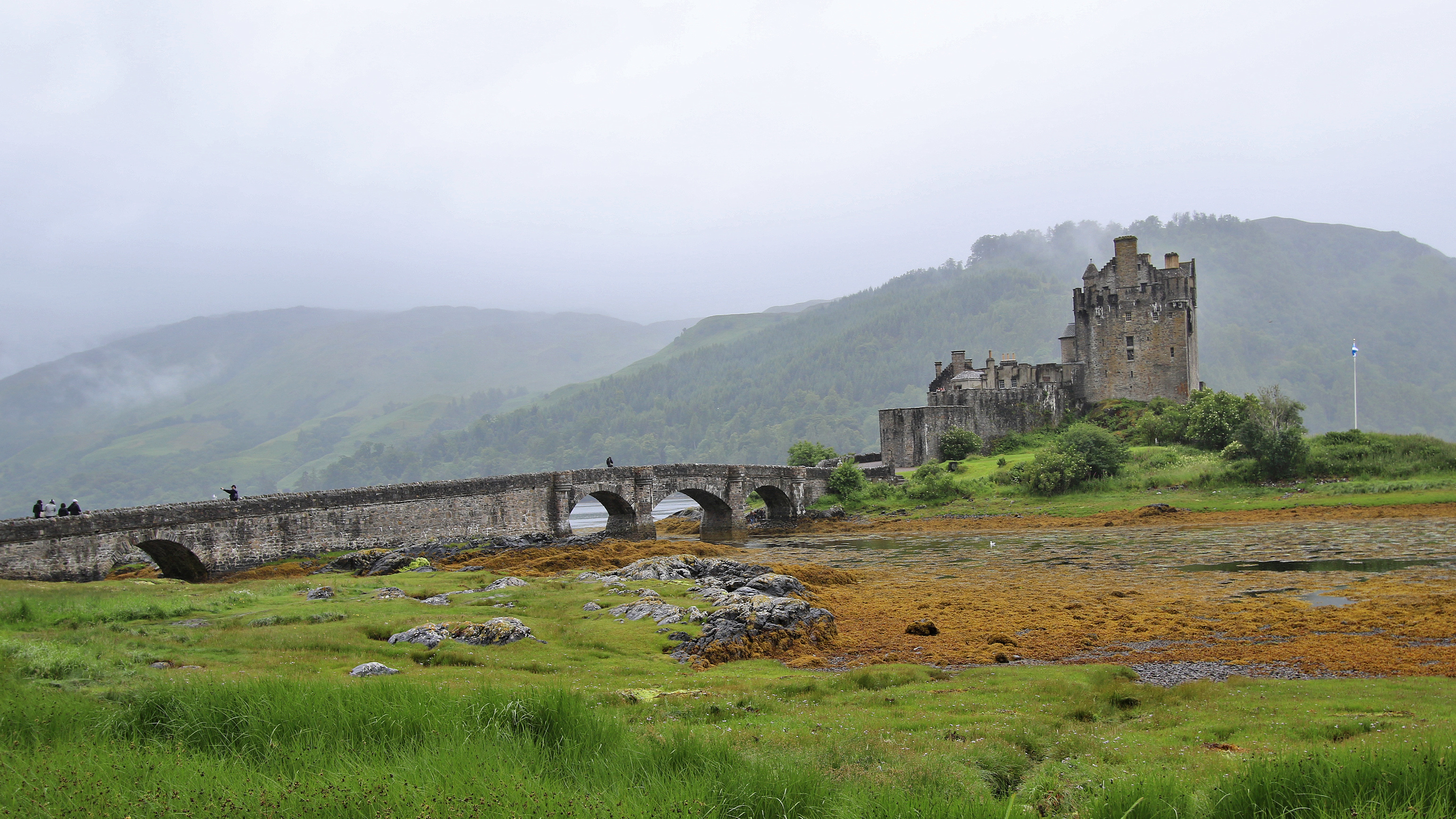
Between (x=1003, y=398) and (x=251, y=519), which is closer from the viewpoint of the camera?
(x=251, y=519)

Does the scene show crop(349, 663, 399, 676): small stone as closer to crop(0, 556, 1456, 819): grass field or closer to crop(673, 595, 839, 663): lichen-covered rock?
crop(0, 556, 1456, 819): grass field

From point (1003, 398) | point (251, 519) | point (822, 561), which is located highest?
point (1003, 398)

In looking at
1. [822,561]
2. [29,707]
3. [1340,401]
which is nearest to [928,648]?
[29,707]

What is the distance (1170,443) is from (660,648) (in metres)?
57.3

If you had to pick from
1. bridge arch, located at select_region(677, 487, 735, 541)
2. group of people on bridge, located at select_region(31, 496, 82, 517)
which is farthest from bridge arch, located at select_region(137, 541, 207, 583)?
bridge arch, located at select_region(677, 487, 735, 541)

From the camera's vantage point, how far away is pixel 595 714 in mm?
8891

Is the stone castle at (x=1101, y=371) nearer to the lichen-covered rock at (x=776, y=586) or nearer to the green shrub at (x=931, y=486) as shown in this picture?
the green shrub at (x=931, y=486)

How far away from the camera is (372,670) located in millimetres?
15250

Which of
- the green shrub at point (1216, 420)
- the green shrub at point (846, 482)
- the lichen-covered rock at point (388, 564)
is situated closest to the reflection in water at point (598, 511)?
the green shrub at point (846, 482)

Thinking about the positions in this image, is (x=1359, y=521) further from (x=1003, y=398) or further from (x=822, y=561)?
(x=1003, y=398)

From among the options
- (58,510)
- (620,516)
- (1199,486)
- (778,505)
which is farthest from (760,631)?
(1199,486)

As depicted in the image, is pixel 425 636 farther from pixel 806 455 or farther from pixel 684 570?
pixel 806 455

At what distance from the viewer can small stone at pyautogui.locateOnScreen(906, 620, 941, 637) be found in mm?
22375

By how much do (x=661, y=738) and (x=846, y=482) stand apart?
59385mm
